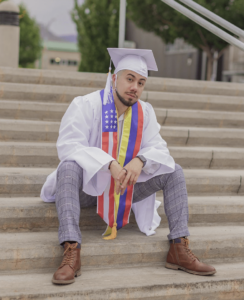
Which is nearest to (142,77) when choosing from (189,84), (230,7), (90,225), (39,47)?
(90,225)

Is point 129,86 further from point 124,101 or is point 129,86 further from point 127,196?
point 127,196

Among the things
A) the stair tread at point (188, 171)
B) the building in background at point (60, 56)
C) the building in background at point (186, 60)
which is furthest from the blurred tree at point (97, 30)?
the building in background at point (60, 56)

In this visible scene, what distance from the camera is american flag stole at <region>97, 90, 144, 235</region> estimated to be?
3.13 meters

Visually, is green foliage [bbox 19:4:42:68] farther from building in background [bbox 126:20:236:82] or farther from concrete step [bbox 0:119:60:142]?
concrete step [bbox 0:119:60:142]

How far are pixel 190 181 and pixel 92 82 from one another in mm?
2161

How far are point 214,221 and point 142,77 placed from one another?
1.43 metres

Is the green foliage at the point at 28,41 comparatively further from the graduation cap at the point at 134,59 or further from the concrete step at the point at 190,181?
the graduation cap at the point at 134,59

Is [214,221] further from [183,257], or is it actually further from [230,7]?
[230,7]

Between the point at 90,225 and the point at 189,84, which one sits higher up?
the point at 189,84

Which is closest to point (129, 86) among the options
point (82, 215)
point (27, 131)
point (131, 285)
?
point (82, 215)

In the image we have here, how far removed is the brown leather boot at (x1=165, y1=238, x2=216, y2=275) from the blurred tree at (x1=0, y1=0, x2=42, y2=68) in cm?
2449

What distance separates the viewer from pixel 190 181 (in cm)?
396

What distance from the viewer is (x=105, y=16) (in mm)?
18578

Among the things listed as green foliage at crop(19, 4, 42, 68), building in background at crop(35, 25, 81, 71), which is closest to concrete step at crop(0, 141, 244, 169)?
green foliage at crop(19, 4, 42, 68)
